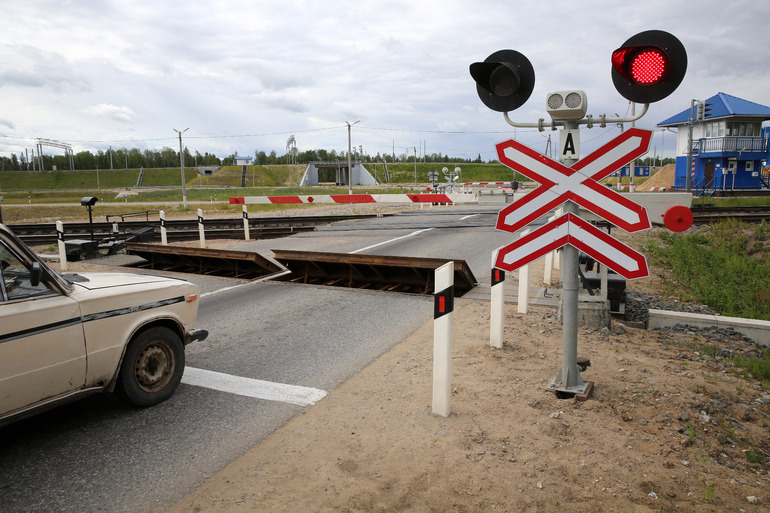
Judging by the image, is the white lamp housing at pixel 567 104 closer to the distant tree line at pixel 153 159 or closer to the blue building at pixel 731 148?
the blue building at pixel 731 148

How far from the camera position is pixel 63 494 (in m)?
3.44

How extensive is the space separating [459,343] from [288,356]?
2.13 metres

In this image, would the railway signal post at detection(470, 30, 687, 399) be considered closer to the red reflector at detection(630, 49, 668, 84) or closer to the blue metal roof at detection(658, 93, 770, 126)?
the red reflector at detection(630, 49, 668, 84)

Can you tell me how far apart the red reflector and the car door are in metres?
4.89

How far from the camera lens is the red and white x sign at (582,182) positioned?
4.11m

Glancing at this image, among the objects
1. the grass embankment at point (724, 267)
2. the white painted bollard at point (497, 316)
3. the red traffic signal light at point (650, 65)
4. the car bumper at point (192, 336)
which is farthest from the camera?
the grass embankment at point (724, 267)

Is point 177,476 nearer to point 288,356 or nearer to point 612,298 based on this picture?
point 288,356

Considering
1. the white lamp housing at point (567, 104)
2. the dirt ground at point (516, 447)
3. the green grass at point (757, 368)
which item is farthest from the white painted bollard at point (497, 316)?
the green grass at point (757, 368)

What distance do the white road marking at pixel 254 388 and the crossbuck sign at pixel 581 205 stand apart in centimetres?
222

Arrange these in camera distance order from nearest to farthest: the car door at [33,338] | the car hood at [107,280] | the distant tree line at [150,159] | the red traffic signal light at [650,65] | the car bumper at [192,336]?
1. the car door at [33,338]
2. the red traffic signal light at [650,65]
3. the car hood at [107,280]
4. the car bumper at [192,336]
5. the distant tree line at [150,159]

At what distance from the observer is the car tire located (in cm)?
450

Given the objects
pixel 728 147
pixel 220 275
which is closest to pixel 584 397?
pixel 220 275

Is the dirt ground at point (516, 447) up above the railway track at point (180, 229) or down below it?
below

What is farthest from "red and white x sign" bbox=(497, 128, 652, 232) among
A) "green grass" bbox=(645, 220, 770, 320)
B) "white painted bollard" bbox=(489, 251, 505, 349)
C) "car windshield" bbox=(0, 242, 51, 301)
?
"green grass" bbox=(645, 220, 770, 320)
